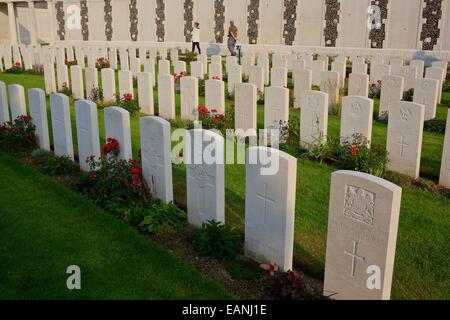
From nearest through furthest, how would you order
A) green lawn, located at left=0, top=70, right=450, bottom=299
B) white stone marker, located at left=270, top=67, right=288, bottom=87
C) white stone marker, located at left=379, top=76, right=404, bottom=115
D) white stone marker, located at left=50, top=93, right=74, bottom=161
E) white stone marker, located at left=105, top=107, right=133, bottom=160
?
green lawn, located at left=0, top=70, right=450, bottom=299, white stone marker, located at left=105, top=107, right=133, bottom=160, white stone marker, located at left=50, top=93, right=74, bottom=161, white stone marker, located at left=379, top=76, right=404, bottom=115, white stone marker, located at left=270, top=67, right=288, bottom=87

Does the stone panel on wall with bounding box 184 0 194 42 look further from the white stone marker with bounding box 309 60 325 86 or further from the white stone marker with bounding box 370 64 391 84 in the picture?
the white stone marker with bounding box 370 64 391 84

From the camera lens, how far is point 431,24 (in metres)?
18.6

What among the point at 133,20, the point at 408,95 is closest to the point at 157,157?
the point at 408,95

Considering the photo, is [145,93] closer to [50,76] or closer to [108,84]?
[108,84]

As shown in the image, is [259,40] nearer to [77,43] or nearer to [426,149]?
[77,43]

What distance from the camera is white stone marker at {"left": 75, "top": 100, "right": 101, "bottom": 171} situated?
21.7 feet

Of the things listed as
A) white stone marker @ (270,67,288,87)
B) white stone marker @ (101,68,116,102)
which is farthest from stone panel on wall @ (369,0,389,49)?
white stone marker @ (101,68,116,102)

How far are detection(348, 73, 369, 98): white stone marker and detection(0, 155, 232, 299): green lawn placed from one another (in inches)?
257

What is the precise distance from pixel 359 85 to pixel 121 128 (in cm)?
598

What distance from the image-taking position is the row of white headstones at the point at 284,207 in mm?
3623

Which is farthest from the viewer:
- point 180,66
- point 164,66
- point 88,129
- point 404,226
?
point 180,66

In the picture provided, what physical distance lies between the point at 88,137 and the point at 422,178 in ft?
15.6

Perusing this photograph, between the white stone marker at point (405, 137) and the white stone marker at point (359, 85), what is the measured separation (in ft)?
11.2

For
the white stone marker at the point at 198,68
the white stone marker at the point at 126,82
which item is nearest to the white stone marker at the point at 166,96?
the white stone marker at the point at 126,82
